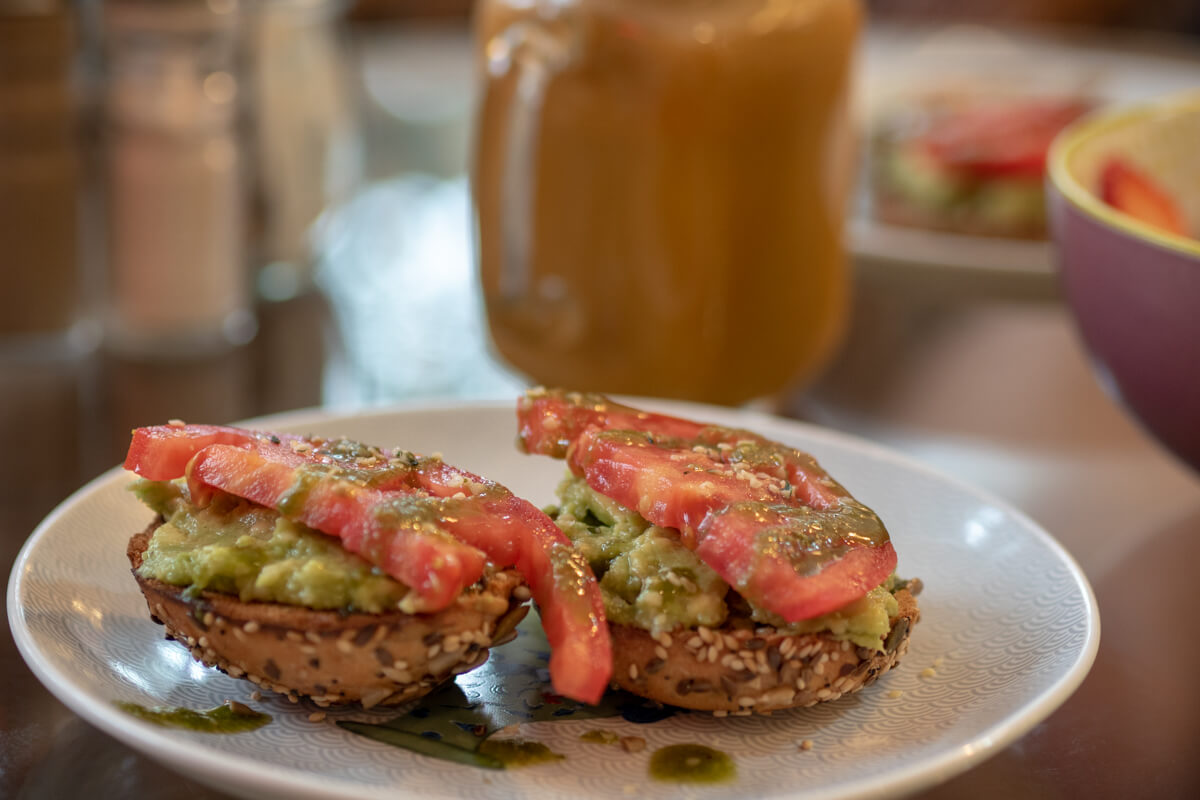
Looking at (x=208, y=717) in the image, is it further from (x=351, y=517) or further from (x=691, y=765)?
(x=691, y=765)

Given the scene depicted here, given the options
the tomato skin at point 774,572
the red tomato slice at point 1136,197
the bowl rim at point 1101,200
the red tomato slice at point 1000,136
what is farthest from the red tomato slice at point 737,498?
the red tomato slice at point 1000,136

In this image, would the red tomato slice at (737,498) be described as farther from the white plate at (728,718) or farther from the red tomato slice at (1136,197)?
the red tomato slice at (1136,197)

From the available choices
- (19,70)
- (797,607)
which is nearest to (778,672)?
(797,607)

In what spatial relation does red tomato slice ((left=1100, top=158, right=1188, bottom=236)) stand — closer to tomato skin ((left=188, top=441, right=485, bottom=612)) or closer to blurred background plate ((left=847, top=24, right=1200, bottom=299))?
blurred background plate ((left=847, top=24, right=1200, bottom=299))

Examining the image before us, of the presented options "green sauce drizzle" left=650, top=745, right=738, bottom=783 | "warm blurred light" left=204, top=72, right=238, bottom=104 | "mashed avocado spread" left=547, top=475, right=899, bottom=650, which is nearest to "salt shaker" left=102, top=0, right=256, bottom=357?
"warm blurred light" left=204, top=72, right=238, bottom=104

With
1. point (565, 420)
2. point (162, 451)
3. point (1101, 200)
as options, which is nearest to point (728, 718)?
point (565, 420)

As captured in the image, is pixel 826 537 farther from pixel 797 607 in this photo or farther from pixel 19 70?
pixel 19 70
